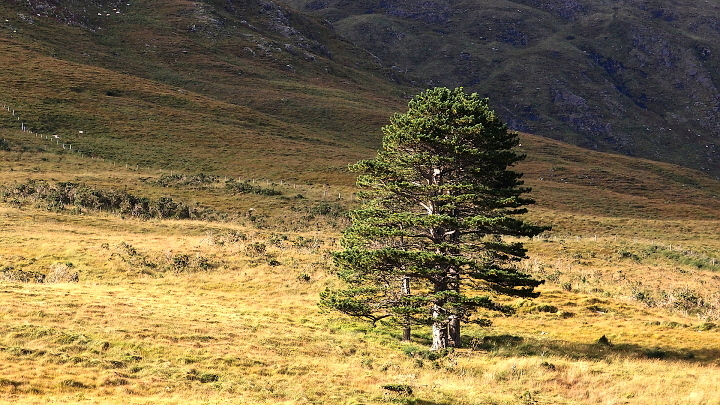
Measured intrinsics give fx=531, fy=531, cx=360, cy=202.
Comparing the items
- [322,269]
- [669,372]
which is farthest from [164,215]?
[669,372]

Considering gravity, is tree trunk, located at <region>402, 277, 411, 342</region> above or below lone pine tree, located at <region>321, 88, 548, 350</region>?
below

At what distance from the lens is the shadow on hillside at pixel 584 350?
2080cm

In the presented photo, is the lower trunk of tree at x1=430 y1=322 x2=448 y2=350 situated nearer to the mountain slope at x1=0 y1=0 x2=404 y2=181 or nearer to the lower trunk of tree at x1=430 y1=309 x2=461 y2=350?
the lower trunk of tree at x1=430 y1=309 x2=461 y2=350

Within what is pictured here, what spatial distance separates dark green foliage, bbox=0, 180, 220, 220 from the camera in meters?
47.5

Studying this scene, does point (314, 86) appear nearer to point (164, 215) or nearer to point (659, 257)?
point (164, 215)

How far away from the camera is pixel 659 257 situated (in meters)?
47.9

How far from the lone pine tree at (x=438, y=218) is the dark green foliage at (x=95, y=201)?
33146 mm

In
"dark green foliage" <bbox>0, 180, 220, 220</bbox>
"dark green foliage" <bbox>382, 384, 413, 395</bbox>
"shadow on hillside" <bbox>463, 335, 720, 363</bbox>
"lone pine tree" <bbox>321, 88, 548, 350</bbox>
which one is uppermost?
"lone pine tree" <bbox>321, 88, 548, 350</bbox>

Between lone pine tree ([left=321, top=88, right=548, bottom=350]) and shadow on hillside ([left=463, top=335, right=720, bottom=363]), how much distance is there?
2.13 m

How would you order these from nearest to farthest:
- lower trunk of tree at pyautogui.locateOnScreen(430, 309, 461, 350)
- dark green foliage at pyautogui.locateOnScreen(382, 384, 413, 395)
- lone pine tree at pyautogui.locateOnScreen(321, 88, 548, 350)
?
dark green foliage at pyautogui.locateOnScreen(382, 384, 413, 395), lone pine tree at pyautogui.locateOnScreen(321, 88, 548, 350), lower trunk of tree at pyautogui.locateOnScreen(430, 309, 461, 350)

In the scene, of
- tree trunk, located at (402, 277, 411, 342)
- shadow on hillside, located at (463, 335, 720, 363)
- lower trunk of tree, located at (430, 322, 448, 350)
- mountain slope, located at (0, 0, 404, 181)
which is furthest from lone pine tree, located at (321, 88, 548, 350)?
mountain slope, located at (0, 0, 404, 181)

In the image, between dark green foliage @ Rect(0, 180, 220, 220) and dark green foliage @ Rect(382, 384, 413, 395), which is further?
dark green foliage @ Rect(0, 180, 220, 220)

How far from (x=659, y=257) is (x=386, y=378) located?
40783 mm

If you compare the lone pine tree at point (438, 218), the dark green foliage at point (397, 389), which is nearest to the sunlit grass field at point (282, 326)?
the dark green foliage at point (397, 389)
